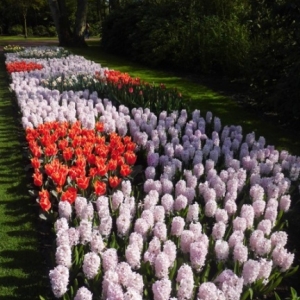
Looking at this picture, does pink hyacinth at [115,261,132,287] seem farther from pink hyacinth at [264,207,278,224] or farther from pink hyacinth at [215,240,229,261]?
pink hyacinth at [264,207,278,224]

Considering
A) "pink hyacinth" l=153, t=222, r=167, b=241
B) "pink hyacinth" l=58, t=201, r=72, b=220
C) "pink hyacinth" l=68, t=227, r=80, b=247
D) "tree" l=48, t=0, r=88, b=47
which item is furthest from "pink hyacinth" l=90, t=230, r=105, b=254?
"tree" l=48, t=0, r=88, b=47

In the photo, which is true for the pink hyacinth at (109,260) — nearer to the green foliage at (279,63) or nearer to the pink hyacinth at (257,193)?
the pink hyacinth at (257,193)

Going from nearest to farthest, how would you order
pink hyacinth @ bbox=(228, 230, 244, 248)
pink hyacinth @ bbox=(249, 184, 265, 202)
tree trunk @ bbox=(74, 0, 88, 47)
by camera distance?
1. pink hyacinth @ bbox=(228, 230, 244, 248)
2. pink hyacinth @ bbox=(249, 184, 265, 202)
3. tree trunk @ bbox=(74, 0, 88, 47)

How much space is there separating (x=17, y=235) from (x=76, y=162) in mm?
1071

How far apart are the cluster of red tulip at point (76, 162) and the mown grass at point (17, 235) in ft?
1.17

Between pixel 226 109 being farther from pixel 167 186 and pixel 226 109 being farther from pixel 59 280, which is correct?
pixel 59 280

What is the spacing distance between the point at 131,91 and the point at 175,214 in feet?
16.4

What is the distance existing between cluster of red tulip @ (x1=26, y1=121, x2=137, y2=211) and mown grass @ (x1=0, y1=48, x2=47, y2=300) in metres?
0.36

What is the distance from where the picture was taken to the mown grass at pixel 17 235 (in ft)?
12.8

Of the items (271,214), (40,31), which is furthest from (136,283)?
(40,31)

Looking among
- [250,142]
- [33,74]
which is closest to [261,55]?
[250,142]

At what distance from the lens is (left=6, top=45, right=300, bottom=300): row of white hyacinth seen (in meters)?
3.18

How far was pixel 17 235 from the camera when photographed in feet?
15.5

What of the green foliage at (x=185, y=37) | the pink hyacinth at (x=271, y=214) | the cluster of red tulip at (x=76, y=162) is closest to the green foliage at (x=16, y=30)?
the green foliage at (x=185, y=37)
